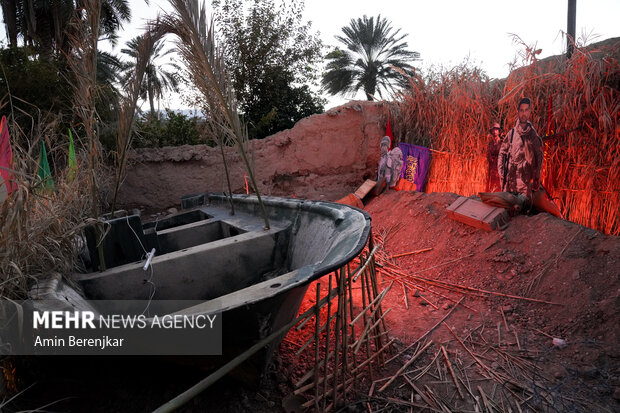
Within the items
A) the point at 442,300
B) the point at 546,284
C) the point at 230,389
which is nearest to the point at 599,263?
the point at 546,284

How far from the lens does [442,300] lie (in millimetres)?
3396

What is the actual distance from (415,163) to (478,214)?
95.3 inches

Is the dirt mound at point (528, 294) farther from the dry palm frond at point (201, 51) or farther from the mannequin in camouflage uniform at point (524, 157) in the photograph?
the dry palm frond at point (201, 51)

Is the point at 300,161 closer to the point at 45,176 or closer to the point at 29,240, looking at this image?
the point at 45,176

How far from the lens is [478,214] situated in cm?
415

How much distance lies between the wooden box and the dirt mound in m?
0.09

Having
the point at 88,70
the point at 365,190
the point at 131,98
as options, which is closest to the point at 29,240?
the point at 88,70

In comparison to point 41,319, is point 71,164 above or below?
above

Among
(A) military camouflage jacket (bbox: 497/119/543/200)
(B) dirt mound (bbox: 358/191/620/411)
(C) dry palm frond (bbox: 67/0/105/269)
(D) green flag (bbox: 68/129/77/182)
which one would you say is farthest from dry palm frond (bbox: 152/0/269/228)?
(A) military camouflage jacket (bbox: 497/119/543/200)

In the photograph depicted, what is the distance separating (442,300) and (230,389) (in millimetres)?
2322

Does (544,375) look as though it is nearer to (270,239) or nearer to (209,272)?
(270,239)

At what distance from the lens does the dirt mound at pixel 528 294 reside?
2369 mm

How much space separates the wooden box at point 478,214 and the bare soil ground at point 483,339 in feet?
0.36

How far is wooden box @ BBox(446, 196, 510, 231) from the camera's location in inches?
157
